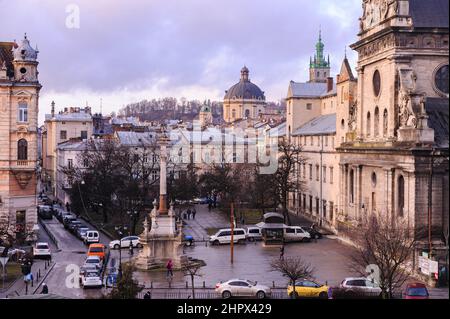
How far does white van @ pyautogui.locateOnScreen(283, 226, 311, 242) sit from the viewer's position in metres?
39.2

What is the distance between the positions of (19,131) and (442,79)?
21.6m

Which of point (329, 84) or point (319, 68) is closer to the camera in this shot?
point (329, 84)

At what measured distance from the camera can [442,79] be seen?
27.8m

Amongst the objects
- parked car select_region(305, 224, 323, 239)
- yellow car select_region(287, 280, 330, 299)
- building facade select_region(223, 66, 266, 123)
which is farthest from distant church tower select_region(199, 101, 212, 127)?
yellow car select_region(287, 280, 330, 299)

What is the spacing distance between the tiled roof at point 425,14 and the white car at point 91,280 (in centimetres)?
1654

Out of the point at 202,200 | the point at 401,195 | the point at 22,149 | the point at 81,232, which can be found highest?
the point at 22,149

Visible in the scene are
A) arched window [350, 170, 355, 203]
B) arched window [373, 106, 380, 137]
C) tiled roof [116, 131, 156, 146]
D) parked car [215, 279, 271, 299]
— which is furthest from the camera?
tiled roof [116, 131, 156, 146]

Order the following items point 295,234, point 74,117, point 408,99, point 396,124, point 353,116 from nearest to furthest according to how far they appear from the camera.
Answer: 1. point 408,99
2. point 396,124
3. point 295,234
4. point 353,116
5. point 74,117

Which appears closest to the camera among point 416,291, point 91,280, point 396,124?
point 416,291

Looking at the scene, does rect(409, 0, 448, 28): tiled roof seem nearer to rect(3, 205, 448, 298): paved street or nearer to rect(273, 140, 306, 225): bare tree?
rect(3, 205, 448, 298): paved street

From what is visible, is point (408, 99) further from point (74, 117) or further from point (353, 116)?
point (74, 117)

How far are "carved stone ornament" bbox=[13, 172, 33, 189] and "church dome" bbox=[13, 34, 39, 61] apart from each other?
6080 millimetres

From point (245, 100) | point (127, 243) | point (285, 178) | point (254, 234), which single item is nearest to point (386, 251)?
point (127, 243)

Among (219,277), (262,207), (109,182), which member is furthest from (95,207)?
(219,277)
